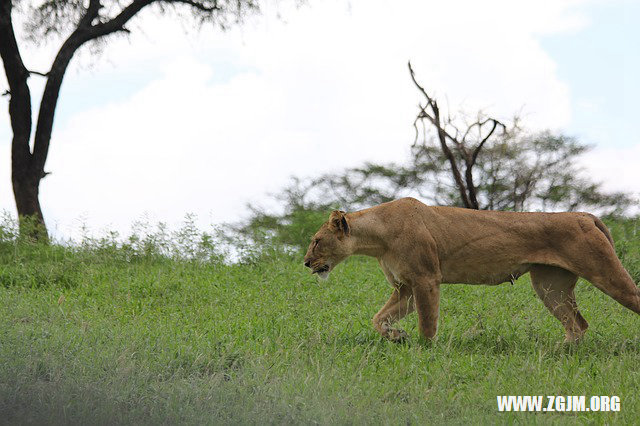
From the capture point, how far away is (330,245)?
6812mm

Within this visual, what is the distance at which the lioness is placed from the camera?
664 cm

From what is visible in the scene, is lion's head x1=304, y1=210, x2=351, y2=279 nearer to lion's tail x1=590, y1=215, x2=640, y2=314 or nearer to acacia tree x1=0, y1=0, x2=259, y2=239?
lion's tail x1=590, y1=215, x2=640, y2=314

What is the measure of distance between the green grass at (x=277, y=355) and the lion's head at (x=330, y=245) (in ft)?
2.01

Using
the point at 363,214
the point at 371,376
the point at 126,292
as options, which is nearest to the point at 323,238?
the point at 363,214

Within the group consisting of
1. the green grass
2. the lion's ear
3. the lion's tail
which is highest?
the lion's ear

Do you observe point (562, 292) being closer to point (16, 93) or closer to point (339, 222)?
point (339, 222)

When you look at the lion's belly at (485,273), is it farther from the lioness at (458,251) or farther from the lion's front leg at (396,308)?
the lion's front leg at (396,308)

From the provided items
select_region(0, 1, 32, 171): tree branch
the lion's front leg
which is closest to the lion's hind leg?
the lion's front leg

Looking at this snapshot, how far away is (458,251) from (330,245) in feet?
3.61

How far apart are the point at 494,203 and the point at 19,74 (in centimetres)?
1343

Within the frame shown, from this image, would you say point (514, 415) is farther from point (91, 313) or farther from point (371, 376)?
point (91, 313)

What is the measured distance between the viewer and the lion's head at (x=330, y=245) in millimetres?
6777

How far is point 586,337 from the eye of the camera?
23.3 feet

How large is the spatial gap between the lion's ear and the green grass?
2.98 feet
